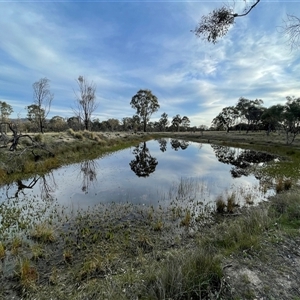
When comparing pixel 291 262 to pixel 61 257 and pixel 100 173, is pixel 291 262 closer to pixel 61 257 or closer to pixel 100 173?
pixel 61 257

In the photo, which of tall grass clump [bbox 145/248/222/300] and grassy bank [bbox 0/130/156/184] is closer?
tall grass clump [bbox 145/248/222/300]

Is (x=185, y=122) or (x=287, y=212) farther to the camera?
(x=185, y=122)

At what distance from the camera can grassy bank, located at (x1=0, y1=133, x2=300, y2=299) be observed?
287 cm

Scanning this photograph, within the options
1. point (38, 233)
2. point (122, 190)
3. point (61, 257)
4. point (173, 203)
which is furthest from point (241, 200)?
point (38, 233)

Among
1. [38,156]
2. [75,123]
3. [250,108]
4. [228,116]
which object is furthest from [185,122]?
[38,156]

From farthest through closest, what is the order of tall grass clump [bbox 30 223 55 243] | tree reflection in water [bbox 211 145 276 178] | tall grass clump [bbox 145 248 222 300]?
tree reflection in water [bbox 211 145 276 178], tall grass clump [bbox 30 223 55 243], tall grass clump [bbox 145 248 222 300]

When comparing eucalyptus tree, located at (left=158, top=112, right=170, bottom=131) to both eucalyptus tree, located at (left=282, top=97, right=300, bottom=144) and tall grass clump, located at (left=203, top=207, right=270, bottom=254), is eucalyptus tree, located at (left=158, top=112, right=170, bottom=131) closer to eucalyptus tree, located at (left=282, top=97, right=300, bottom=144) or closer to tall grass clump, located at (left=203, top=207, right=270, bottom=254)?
eucalyptus tree, located at (left=282, top=97, right=300, bottom=144)

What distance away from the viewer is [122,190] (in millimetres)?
9594

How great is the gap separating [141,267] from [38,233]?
10.3ft

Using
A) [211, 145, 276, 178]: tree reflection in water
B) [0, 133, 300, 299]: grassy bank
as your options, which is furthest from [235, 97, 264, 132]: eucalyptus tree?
[0, 133, 300, 299]: grassy bank

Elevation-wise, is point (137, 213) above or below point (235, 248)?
below

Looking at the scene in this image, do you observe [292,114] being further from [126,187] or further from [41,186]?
[41,186]

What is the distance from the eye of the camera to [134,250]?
469cm

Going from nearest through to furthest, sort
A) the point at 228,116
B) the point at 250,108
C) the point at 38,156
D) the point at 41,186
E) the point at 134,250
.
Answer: the point at 134,250 < the point at 41,186 < the point at 38,156 < the point at 250,108 < the point at 228,116
